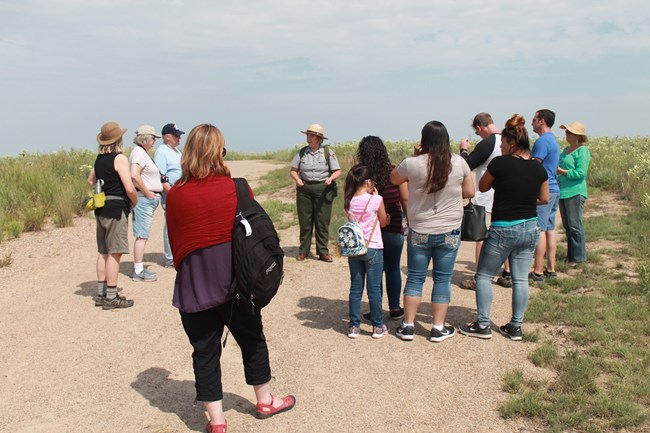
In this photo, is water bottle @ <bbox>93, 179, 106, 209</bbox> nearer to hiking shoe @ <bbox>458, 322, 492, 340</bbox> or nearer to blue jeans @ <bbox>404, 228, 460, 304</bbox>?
blue jeans @ <bbox>404, 228, 460, 304</bbox>

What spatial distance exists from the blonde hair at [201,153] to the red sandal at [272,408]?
1838 millimetres

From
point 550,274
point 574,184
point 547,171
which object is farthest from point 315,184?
point 574,184

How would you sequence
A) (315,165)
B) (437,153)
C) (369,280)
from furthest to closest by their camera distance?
(315,165), (369,280), (437,153)

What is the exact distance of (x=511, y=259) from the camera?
5699 mm

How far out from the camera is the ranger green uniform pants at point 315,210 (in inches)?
354

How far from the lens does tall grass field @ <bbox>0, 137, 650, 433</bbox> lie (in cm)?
426

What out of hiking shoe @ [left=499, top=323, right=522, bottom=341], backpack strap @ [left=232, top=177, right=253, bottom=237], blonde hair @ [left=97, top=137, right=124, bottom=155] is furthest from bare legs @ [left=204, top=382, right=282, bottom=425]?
blonde hair @ [left=97, top=137, right=124, bottom=155]

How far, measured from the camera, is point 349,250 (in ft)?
18.2

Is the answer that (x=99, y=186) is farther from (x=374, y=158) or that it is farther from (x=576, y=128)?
(x=576, y=128)

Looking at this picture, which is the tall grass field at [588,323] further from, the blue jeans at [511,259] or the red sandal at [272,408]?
the red sandal at [272,408]

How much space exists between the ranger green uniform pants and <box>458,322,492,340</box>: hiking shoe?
3669 mm

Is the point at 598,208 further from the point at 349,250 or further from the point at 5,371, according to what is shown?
the point at 5,371

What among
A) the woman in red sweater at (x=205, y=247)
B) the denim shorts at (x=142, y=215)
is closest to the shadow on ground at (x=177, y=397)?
the woman in red sweater at (x=205, y=247)

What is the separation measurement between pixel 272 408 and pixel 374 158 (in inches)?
103
